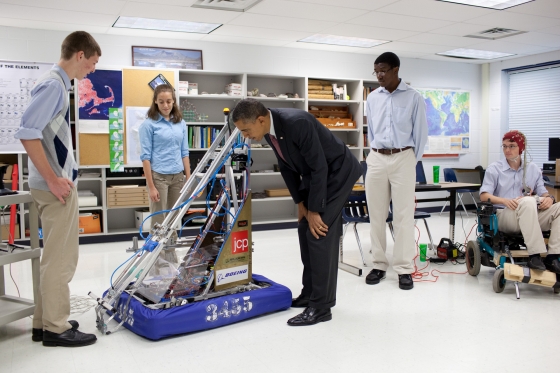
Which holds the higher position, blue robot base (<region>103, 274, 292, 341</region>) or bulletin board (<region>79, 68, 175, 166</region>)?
bulletin board (<region>79, 68, 175, 166</region>)

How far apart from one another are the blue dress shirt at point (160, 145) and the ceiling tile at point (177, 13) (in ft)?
5.90

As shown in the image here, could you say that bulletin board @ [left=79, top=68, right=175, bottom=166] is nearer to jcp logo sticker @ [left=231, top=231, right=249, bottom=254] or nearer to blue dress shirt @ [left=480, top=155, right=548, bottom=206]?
jcp logo sticker @ [left=231, top=231, right=249, bottom=254]

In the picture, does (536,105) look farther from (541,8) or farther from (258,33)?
(258,33)

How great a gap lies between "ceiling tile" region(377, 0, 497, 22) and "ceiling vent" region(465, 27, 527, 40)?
99 cm

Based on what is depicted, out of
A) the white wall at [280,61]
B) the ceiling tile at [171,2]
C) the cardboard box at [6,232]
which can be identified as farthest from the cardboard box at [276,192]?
the cardboard box at [6,232]

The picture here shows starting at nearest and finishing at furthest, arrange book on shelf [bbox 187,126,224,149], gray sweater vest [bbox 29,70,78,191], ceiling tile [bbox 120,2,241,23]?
gray sweater vest [bbox 29,70,78,191] < ceiling tile [bbox 120,2,241,23] < book on shelf [bbox 187,126,224,149]

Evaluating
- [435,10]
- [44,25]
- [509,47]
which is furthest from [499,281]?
[44,25]

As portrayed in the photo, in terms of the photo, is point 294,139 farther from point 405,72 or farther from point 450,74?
point 450,74

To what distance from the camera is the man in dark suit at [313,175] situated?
2918 mm

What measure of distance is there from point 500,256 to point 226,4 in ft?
12.2

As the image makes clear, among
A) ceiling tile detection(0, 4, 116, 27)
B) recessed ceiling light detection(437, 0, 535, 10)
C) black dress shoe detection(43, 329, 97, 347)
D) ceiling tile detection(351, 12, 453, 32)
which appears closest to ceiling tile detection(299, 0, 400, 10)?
ceiling tile detection(351, 12, 453, 32)

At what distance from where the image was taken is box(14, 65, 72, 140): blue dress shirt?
2522 millimetres

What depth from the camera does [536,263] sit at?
3.65m

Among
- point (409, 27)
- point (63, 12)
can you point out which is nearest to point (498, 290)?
point (409, 27)
